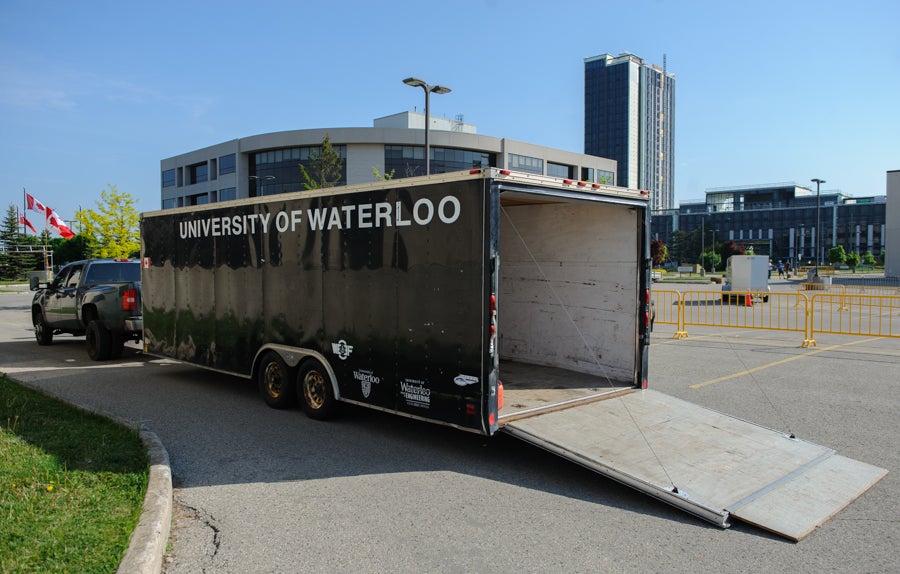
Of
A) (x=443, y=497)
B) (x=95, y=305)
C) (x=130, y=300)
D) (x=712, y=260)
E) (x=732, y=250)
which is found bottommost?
(x=443, y=497)

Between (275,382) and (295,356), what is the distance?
807 mm

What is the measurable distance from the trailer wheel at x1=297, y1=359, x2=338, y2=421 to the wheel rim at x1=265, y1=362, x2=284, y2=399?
485mm

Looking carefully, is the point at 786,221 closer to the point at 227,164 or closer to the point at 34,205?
the point at 227,164

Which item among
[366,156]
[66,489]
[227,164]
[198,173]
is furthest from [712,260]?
[66,489]

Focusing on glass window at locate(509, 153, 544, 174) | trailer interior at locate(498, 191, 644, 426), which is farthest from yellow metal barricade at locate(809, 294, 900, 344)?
glass window at locate(509, 153, 544, 174)

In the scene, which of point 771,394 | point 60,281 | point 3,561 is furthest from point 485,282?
point 60,281

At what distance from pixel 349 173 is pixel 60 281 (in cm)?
5676

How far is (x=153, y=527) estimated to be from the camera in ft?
14.4

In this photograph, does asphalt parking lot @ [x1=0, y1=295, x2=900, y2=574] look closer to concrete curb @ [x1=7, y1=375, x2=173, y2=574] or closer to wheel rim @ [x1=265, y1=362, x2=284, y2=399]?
concrete curb @ [x1=7, y1=375, x2=173, y2=574]

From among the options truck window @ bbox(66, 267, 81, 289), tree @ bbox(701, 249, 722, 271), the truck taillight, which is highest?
tree @ bbox(701, 249, 722, 271)

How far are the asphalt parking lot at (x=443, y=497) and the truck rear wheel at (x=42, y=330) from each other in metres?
6.48

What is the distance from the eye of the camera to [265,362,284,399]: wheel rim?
8414mm

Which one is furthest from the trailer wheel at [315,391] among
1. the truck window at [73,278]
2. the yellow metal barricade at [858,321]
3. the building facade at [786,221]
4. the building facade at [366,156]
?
the building facade at [786,221]

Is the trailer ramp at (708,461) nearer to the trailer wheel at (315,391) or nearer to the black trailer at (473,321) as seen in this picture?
the black trailer at (473,321)
